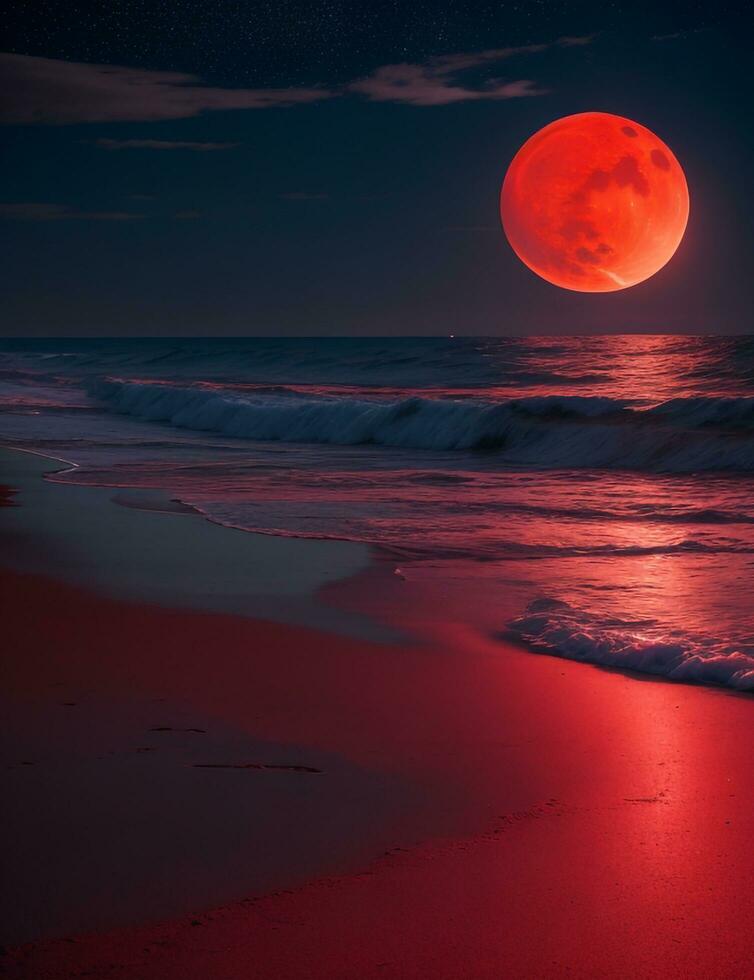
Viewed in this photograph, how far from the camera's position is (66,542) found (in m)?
9.04

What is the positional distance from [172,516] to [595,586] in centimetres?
478

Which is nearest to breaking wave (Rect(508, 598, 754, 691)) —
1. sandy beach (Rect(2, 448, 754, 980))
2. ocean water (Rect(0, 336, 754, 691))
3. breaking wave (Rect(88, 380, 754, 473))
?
ocean water (Rect(0, 336, 754, 691))

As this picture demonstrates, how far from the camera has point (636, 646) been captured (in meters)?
5.59

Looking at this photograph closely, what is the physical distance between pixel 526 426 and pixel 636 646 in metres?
16.1

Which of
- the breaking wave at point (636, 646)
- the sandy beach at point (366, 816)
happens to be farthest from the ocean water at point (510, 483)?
the sandy beach at point (366, 816)

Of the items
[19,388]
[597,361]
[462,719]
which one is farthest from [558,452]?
[597,361]

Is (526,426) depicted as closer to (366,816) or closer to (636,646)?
(636,646)

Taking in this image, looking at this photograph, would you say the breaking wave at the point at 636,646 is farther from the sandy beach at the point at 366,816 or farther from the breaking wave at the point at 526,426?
the breaking wave at the point at 526,426

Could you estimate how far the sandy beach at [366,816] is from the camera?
2.80m

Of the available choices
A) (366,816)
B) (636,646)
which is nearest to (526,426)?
(636,646)

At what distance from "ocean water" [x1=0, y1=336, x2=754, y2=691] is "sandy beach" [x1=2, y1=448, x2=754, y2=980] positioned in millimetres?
983

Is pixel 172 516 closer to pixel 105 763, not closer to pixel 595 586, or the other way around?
pixel 595 586

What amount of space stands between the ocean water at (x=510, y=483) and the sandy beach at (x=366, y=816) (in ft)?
3.23

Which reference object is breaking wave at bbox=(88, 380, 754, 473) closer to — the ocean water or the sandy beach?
the ocean water
